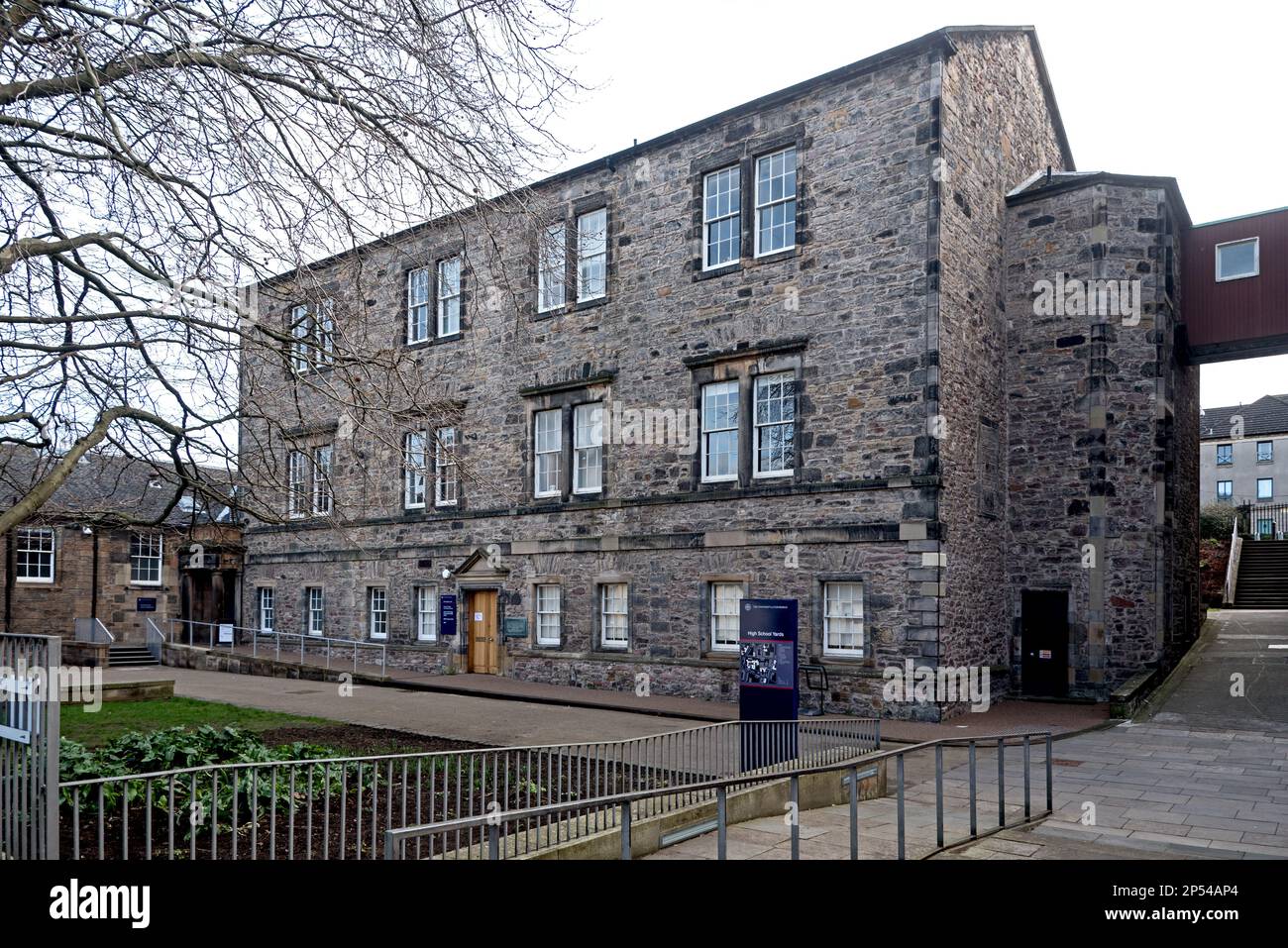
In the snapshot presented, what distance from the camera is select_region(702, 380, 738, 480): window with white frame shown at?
20094 mm

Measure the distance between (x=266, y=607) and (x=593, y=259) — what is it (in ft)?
53.6

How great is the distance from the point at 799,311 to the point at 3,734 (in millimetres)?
15815

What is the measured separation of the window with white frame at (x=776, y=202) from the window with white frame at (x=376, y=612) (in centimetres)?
1410

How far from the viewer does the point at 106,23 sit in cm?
777

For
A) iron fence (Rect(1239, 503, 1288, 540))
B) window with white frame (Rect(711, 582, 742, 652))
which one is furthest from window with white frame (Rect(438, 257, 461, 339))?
iron fence (Rect(1239, 503, 1288, 540))

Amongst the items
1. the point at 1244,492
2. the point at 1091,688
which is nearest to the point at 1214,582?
the point at 1091,688

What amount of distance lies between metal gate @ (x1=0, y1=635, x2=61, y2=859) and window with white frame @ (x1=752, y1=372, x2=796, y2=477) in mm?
15017

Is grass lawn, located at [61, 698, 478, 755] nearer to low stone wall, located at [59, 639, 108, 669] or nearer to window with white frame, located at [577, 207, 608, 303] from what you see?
window with white frame, located at [577, 207, 608, 303]

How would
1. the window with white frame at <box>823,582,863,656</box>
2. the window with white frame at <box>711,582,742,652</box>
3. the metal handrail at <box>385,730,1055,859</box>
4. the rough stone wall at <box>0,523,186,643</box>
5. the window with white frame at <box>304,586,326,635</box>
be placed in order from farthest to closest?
the rough stone wall at <box>0,523,186,643</box>, the window with white frame at <box>304,586,326,635</box>, the window with white frame at <box>711,582,742,652</box>, the window with white frame at <box>823,582,863,656</box>, the metal handrail at <box>385,730,1055,859</box>

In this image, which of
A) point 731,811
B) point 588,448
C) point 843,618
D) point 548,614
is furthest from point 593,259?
point 731,811

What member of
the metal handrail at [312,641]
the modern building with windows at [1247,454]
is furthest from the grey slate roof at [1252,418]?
the metal handrail at [312,641]
